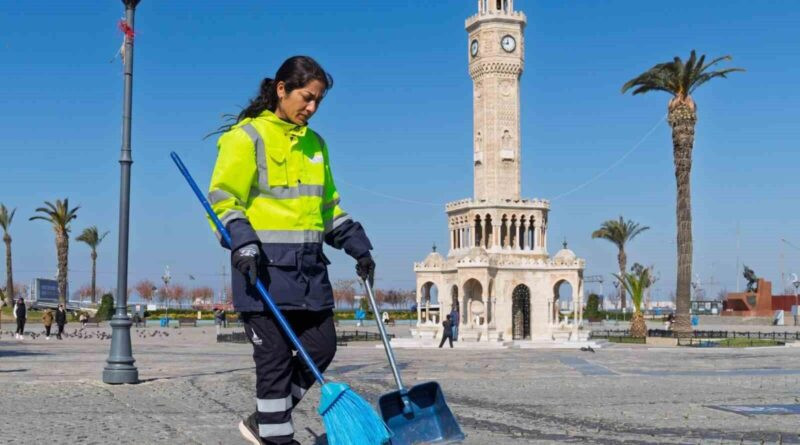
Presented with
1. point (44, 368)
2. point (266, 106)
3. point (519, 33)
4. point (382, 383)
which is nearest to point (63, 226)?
point (519, 33)

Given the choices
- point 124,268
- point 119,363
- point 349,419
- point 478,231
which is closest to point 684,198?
point 478,231

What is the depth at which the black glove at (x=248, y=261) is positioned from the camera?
182 inches

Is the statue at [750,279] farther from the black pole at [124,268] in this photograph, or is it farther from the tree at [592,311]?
the black pole at [124,268]

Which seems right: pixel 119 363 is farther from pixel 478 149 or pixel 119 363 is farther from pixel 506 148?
pixel 478 149

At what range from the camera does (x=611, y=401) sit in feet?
30.5

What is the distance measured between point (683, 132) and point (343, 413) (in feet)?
106

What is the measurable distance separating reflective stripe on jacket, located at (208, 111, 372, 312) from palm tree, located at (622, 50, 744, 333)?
3114 centimetres

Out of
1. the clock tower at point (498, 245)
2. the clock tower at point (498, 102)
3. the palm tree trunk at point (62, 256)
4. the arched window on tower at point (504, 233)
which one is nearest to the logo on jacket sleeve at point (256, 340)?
the clock tower at point (498, 245)

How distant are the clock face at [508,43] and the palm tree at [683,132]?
5.21 metres

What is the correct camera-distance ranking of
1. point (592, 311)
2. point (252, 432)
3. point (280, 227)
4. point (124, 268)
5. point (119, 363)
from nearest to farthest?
point (280, 227) → point (252, 432) → point (119, 363) → point (124, 268) → point (592, 311)

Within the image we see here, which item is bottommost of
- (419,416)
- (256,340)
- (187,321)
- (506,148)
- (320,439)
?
(187,321)

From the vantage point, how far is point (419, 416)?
4.74 metres

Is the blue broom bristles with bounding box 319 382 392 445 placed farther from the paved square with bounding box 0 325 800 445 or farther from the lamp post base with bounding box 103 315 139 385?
the lamp post base with bounding box 103 315 139 385

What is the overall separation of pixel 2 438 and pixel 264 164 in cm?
313
